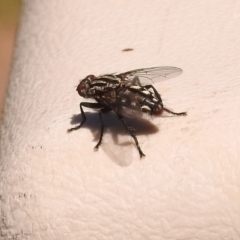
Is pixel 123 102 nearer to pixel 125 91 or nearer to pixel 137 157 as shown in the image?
pixel 125 91

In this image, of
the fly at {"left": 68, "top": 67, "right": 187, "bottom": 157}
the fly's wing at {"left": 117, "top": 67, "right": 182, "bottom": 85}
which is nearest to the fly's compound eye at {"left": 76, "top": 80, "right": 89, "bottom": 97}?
the fly at {"left": 68, "top": 67, "right": 187, "bottom": 157}

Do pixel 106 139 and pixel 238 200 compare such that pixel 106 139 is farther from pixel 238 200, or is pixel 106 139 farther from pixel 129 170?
pixel 238 200

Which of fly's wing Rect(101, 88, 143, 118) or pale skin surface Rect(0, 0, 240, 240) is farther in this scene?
fly's wing Rect(101, 88, 143, 118)

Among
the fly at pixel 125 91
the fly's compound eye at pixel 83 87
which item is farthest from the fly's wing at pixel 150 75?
the fly's compound eye at pixel 83 87

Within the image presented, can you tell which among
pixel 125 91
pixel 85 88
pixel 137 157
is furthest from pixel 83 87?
pixel 137 157

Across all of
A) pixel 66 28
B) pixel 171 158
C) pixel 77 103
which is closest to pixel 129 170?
pixel 171 158

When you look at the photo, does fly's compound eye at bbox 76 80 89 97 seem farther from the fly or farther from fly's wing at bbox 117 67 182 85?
fly's wing at bbox 117 67 182 85
